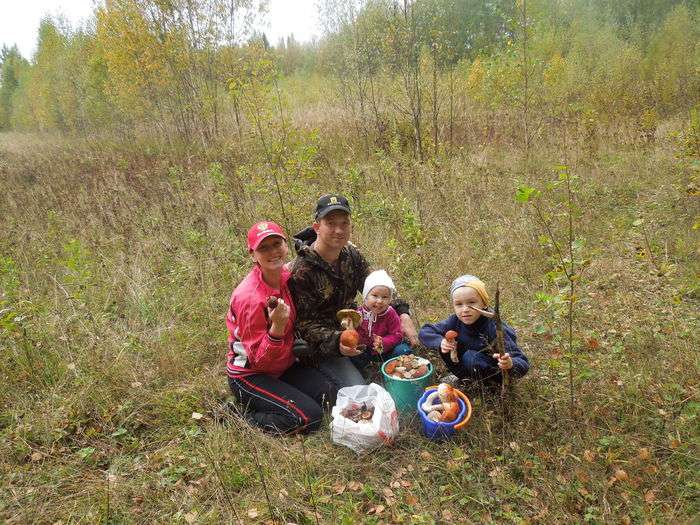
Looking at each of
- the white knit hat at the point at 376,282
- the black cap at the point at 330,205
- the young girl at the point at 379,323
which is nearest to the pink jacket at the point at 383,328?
the young girl at the point at 379,323

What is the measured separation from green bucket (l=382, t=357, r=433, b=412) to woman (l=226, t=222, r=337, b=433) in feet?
1.46

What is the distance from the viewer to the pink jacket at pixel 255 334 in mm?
2766

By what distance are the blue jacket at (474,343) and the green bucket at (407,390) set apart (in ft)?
0.73

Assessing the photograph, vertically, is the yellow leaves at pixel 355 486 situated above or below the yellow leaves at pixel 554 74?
below

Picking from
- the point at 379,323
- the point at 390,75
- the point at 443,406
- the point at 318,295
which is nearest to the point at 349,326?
the point at 318,295

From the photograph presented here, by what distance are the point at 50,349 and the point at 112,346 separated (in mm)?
542

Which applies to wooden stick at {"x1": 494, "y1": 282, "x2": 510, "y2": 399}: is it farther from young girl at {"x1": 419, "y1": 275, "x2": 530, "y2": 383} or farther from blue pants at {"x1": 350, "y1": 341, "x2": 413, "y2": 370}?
blue pants at {"x1": 350, "y1": 341, "x2": 413, "y2": 370}

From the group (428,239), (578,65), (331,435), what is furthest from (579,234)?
(578,65)

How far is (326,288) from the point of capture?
10.3 feet

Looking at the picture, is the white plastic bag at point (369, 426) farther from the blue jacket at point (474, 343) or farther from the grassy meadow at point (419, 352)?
the blue jacket at point (474, 343)

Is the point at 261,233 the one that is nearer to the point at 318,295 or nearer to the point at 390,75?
the point at 318,295

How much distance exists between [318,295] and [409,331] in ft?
2.54

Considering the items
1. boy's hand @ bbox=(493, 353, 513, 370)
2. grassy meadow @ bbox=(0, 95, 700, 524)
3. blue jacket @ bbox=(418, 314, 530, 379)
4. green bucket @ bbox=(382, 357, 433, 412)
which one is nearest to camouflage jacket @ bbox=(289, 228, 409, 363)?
green bucket @ bbox=(382, 357, 433, 412)

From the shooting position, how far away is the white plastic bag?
2.53 m
